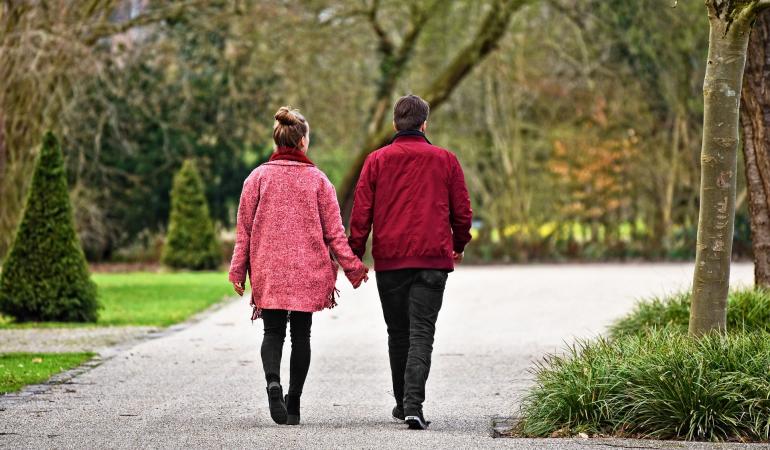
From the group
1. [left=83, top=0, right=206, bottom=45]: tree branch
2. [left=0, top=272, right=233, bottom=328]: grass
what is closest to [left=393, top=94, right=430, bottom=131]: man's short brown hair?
[left=0, top=272, right=233, bottom=328]: grass

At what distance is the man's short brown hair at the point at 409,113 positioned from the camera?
7023mm

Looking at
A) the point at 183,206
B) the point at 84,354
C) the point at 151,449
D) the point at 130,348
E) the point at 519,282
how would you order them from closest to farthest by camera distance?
the point at 151,449, the point at 84,354, the point at 130,348, the point at 519,282, the point at 183,206

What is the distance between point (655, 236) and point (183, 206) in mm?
10208

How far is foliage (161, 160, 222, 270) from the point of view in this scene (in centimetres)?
2653

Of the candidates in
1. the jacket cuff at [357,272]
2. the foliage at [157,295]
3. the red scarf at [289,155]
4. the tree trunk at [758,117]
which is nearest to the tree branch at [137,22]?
the foliage at [157,295]

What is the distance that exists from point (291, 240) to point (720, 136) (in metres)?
2.52

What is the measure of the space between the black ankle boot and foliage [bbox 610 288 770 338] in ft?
12.5

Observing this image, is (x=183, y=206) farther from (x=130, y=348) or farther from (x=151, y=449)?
(x=151, y=449)

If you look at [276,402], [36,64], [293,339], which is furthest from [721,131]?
[36,64]

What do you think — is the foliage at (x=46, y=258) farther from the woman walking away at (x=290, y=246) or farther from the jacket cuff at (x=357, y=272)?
the jacket cuff at (x=357, y=272)

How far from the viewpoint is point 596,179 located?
31.5m

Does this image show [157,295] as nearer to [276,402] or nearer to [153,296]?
[153,296]

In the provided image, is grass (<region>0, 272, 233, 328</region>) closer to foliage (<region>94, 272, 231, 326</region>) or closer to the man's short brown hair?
foliage (<region>94, 272, 231, 326</region>)

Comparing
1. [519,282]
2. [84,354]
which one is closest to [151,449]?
[84,354]
